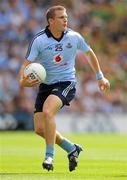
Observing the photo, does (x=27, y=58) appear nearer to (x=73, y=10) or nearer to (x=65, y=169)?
(x=65, y=169)

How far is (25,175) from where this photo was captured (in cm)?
962

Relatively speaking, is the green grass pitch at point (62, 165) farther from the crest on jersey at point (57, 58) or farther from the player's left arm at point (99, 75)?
the crest on jersey at point (57, 58)

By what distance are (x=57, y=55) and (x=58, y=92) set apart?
0.57 metres

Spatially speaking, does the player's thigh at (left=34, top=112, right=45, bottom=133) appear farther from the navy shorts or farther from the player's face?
the player's face

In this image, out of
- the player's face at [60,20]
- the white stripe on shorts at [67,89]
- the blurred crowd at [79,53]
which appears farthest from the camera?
the blurred crowd at [79,53]

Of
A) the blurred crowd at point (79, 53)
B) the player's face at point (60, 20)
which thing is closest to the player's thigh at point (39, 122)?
the player's face at point (60, 20)

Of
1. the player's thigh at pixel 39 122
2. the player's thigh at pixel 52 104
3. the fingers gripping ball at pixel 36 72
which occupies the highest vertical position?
the fingers gripping ball at pixel 36 72

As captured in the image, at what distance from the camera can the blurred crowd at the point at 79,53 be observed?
25.8 meters

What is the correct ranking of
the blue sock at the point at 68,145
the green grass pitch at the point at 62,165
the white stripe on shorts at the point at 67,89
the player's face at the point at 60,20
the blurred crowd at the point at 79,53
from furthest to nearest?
the blurred crowd at the point at 79,53 < the blue sock at the point at 68,145 < the white stripe on shorts at the point at 67,89 < the player's face at the point at 60,20 < the green grass pitch at the point at 62,165

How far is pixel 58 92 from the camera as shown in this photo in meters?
10.3

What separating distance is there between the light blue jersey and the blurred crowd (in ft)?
49.1

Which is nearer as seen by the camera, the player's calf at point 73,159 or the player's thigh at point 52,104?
the player's thigh at point 52,104

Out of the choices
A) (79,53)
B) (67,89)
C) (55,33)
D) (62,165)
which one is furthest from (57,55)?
(79,53)

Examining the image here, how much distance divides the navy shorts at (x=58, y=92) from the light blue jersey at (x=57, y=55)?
0.25 feet
